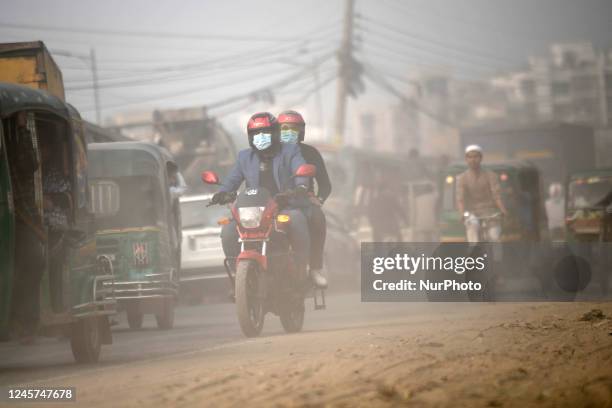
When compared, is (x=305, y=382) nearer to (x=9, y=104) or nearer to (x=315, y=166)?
(x=9, y=104)

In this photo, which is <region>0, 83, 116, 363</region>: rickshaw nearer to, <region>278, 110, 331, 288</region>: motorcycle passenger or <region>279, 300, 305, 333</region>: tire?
<region>279, 300, 305, 333</region>: tire

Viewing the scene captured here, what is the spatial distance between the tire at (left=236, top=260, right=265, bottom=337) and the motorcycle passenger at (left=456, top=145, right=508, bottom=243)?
5848mm

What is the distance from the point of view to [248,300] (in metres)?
12.5

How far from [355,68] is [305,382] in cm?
4279

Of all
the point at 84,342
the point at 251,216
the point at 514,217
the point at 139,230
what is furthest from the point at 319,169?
the point at 514,217

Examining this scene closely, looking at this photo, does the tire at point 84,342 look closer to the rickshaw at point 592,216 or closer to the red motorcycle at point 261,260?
the red motorcycle at point 261,260

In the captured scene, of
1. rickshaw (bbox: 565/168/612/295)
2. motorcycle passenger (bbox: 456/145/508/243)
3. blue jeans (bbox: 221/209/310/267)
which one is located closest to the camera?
blue jeans (bbox: 221/209/310/267)

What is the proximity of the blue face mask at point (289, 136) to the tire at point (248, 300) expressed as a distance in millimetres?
1735

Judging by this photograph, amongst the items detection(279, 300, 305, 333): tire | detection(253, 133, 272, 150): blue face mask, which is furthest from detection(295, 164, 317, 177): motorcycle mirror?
detection(279, 300, 305, 333): tire

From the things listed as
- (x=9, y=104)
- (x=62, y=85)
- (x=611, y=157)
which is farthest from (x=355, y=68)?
(x=9, y=104)

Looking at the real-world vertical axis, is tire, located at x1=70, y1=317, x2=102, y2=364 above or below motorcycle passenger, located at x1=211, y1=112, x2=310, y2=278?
below

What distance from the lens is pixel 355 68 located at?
50.2 meters

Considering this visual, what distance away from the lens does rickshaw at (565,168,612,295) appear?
1891cm

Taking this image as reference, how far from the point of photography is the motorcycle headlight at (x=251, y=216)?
1266 centimetres
